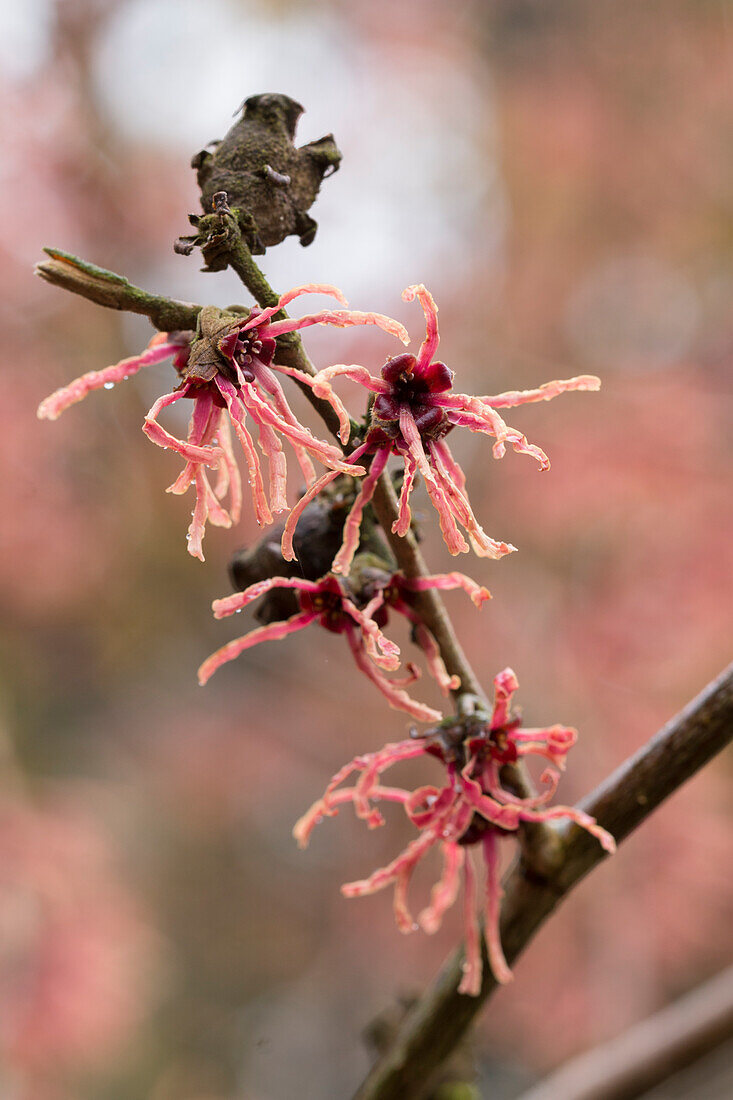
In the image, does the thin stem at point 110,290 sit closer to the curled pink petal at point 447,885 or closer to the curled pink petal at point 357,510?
the curled pink petal at point 357,510

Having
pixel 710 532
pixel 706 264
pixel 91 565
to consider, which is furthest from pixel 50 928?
pixel 706 264

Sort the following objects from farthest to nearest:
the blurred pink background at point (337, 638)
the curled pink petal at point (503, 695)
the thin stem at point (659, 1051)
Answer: the blurred pink background at point (337, 638) < the thin stem at point (659, 1051) < the curled pink petal at point (503, 695)

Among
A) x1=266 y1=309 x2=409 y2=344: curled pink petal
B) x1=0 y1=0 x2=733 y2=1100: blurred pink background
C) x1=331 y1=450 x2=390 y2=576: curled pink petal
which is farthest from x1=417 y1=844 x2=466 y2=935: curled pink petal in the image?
x1=0 y1=0 x2=733 y2=1100: blurred pink background

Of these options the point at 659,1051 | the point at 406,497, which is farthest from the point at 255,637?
the point at 659,1051

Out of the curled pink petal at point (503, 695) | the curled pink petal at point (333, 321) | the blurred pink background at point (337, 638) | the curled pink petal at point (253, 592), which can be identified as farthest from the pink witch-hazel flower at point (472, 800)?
the blurred pink background at point (337, 638)

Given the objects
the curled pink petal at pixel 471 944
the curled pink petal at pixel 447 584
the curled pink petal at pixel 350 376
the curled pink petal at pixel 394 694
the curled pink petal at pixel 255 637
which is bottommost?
the curled pink petal at pixel 471 944

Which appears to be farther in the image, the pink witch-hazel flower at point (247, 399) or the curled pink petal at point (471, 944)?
the curled pink petal at point (471, 944)

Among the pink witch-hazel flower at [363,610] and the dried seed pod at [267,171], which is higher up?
the dried seed pod at [267,171]

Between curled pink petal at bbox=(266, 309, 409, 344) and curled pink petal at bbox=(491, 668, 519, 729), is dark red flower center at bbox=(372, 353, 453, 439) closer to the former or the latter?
curled pink petal at bbox=(266, 309, 409, 344)

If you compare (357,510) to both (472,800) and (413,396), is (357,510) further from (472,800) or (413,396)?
(472,800)
